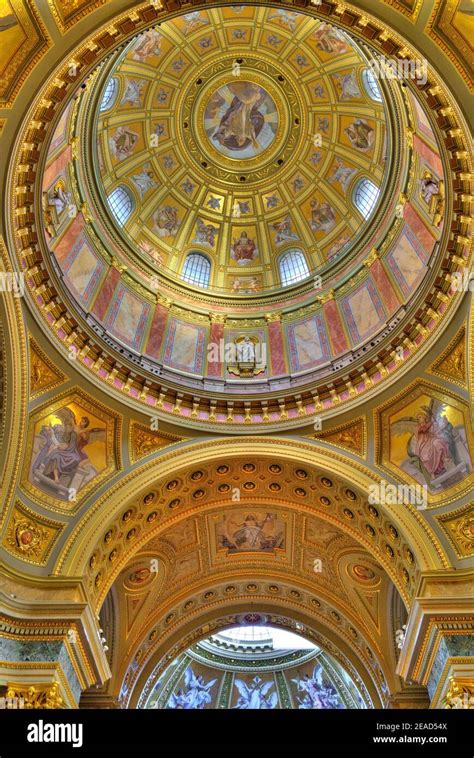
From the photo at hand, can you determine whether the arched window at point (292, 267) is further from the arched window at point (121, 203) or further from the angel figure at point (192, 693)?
the angel figure at point (192, 693)

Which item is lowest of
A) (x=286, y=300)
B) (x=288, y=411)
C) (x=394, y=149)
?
(x=288, y=411)

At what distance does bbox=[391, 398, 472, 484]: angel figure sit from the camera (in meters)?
17.5

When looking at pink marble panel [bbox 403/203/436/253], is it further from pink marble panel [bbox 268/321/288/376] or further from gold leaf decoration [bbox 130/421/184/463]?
gold leaf decoration [bbox 130/421/184/463]

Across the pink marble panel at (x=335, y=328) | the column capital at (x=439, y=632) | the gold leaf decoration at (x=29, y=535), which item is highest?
the pink marble panel at (x=335, y=328)

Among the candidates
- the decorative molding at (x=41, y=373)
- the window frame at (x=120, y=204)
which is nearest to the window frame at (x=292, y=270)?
the window frame at (x=120, y=204)

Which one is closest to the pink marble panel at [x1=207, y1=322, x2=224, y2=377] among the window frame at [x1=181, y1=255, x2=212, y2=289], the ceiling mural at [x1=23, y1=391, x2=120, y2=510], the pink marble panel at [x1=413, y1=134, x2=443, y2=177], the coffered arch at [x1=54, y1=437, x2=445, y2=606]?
the window frame at [x1=181, y1=255, x2=212, y2=289]

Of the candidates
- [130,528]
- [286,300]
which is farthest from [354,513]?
[286,300]

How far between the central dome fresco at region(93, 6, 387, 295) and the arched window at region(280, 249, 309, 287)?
6cm

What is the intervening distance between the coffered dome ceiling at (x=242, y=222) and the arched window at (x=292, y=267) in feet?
0.30

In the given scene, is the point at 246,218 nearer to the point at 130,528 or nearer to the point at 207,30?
the point at 207,30

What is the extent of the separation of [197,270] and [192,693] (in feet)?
80.9

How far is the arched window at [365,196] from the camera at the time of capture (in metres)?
22.7

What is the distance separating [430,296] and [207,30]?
14690 millimetres

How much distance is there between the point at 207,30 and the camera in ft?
76.9
